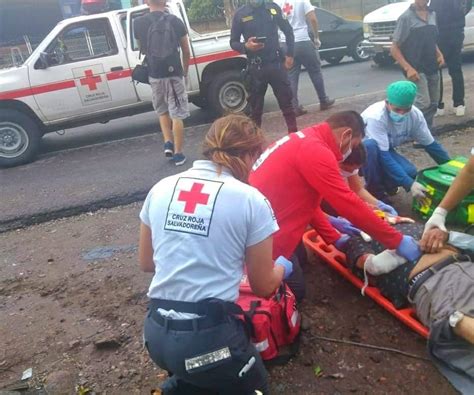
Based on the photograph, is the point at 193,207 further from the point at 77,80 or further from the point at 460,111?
the point at 77,80

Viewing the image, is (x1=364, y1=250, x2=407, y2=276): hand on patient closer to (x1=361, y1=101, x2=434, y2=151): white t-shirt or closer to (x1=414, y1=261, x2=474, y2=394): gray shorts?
(x1=414, y1=261, x2=474, y2=394): gray shorts

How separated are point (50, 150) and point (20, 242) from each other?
3314 mm

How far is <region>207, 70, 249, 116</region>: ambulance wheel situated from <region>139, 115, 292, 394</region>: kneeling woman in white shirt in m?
5.52

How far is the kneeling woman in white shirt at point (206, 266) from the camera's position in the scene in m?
1.69

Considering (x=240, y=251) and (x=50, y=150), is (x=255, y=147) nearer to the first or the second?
(x=240, y=251)

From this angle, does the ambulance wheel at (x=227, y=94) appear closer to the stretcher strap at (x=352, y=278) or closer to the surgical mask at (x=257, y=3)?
the surgical mask at (x=257, y=3)

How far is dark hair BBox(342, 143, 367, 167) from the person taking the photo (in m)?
2.77

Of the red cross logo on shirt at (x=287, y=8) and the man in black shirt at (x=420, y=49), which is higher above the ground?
the red cross logo on shirt at (x=287, y=8)

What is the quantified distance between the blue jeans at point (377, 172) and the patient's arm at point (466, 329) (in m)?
1.71

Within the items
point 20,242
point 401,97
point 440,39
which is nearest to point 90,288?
point 20,242

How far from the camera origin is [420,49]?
512cm

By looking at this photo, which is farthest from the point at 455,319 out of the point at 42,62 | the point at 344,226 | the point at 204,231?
the point at 42,62

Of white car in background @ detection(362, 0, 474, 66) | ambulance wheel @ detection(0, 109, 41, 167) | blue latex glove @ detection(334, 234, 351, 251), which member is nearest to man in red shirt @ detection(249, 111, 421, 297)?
blue latex glove @ detection(334, 234, 351, 251)

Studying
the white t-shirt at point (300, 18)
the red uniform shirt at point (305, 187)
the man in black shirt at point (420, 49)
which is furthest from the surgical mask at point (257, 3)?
the red uniform shirt at point (305, 187)
